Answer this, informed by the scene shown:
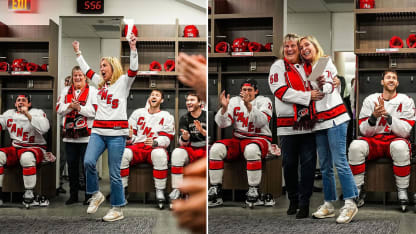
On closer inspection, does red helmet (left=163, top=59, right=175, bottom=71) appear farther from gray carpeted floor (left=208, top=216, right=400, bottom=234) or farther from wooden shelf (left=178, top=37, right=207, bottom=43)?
gray carpeted floor (left=208, top=216, right=400, bottom=234)

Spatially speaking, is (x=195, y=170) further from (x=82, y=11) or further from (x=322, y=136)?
(x=82, y=11)

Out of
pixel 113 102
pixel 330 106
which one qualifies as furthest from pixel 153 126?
pixel 330 106

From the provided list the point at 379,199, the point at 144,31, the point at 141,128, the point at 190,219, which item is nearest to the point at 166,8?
the point at 144,31

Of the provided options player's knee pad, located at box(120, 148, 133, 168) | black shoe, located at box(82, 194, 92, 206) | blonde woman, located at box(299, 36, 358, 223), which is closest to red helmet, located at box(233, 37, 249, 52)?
blonde woman, located at box(299, 36, 358, 223)

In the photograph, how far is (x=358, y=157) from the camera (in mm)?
2496

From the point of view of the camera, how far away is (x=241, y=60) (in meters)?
2.72

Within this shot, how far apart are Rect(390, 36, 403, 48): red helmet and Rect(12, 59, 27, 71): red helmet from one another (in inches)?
96.4

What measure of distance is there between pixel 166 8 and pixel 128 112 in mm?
757

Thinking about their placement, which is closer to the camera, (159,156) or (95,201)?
(159,156)

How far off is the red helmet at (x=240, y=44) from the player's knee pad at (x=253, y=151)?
2.04 feet

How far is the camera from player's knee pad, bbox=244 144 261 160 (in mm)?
2652

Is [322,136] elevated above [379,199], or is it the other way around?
[322,136]

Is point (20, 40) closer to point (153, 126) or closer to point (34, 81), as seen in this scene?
point (34, 81)

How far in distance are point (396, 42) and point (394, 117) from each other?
44cm
